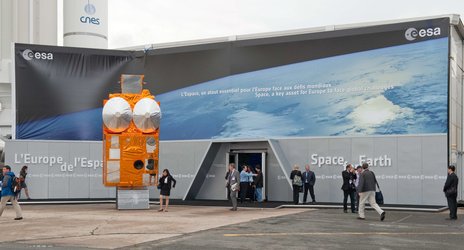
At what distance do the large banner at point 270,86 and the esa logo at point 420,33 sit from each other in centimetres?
4

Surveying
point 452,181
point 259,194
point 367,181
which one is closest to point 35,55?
point 259,194

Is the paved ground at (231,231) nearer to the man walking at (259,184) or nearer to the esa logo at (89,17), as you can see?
the man walking at (259,184)

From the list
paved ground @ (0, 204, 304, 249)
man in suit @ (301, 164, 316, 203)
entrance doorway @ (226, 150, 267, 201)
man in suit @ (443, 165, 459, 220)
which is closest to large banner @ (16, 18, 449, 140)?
entrance doorway @ (226, 150, 267, 201)

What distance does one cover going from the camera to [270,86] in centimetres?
2412

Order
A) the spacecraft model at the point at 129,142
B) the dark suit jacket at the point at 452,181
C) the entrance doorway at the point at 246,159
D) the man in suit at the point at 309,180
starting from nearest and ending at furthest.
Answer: the dark suit jacket at the point at 452,181 → the spacecraft model at the point at 129,142 → the man in suit at the point at 309,180 → the entrance doorway at the point at 246,159

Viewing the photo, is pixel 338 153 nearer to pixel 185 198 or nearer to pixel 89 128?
pixel 185 198

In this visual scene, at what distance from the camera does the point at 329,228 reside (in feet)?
45.8

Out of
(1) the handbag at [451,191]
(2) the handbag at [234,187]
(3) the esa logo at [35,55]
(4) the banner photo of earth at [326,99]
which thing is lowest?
(2) the handbag at [234,187]

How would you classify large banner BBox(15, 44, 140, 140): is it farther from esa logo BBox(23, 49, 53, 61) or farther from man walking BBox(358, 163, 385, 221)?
man walking BBox(358, 163, 385, 221)

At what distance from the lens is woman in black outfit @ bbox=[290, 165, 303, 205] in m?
21.4

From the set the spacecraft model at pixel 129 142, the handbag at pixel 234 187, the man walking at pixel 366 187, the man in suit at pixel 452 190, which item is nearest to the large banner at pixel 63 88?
the spacecraft model at pixel 129 142

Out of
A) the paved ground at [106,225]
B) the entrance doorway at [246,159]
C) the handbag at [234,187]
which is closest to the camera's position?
the paved ground at [106,225]

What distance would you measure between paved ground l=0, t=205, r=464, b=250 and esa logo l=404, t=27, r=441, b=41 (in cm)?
679

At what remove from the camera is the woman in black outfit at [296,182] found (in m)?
21.4
